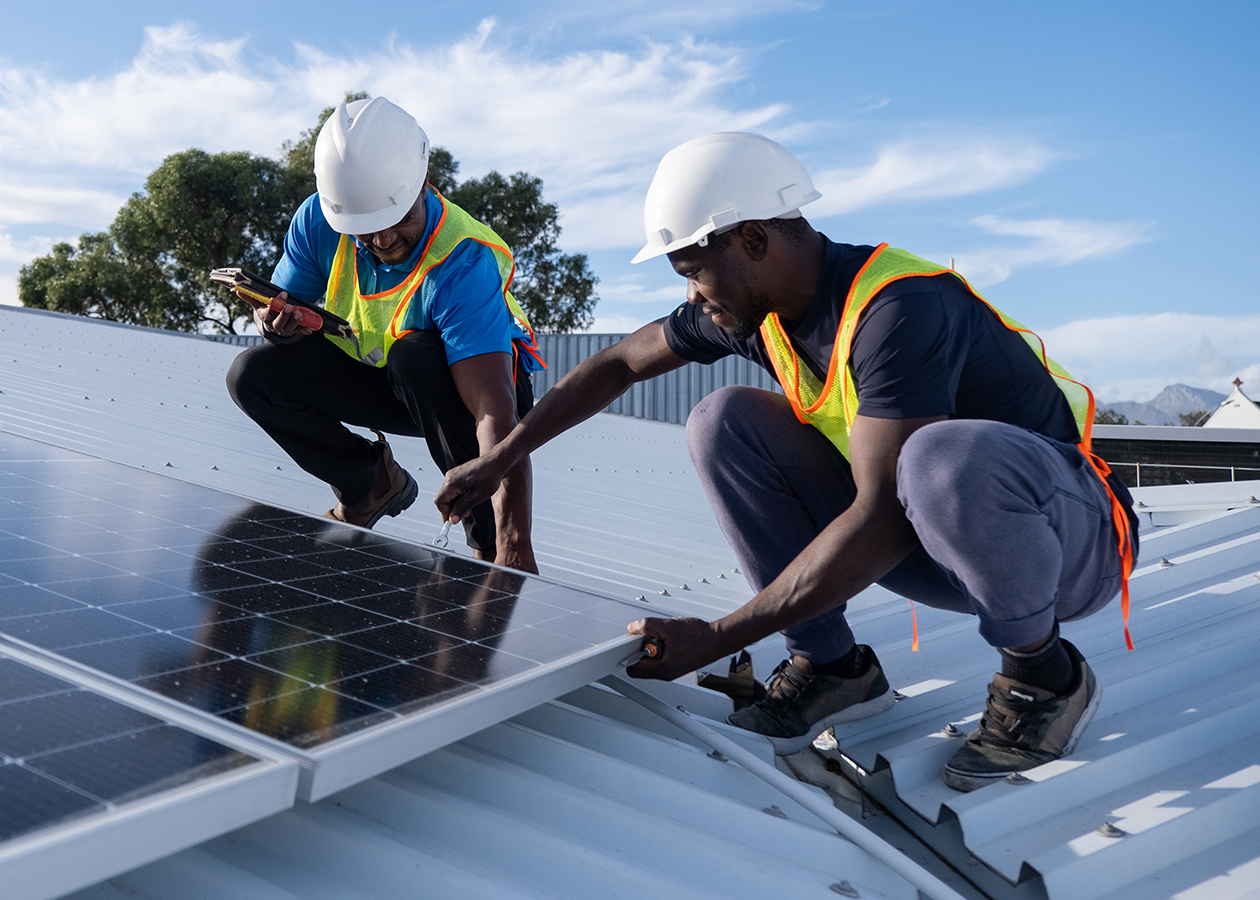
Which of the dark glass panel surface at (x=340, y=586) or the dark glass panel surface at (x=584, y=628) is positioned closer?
the dark glass panel surface at (x=584, y=628)

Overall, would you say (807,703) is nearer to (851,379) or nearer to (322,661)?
(851,379)

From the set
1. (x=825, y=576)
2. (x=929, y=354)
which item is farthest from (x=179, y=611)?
(x=929, y=354)

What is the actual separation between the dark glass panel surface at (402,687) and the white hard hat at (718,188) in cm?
136

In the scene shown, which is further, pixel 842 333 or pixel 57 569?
pixel 842 333

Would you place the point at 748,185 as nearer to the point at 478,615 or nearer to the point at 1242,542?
the point at 478,615

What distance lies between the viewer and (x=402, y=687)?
1.87 m

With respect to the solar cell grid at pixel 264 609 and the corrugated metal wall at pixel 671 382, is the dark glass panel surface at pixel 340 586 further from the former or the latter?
the corrugated metal wall at pixel 671 382

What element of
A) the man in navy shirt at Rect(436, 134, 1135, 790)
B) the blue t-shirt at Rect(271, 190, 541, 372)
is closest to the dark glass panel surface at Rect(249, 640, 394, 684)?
the man in navy shirt at Rect(436, 134, 1135, 790)

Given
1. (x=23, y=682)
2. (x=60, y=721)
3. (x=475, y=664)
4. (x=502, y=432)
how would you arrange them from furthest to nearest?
(x=502, y=432) → (x=475, y=664) → (x=23, y=682) → (x=60, y=721)

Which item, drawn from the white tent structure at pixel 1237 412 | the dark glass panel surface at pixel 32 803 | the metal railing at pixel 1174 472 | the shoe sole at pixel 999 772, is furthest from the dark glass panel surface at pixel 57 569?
the white tent structure at pixel 1237 412

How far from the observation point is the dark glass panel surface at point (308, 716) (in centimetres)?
159

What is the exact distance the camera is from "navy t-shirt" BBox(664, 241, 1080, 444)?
243 centimetres

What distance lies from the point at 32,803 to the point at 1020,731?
2.14m

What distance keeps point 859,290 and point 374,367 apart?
2.59 metres
